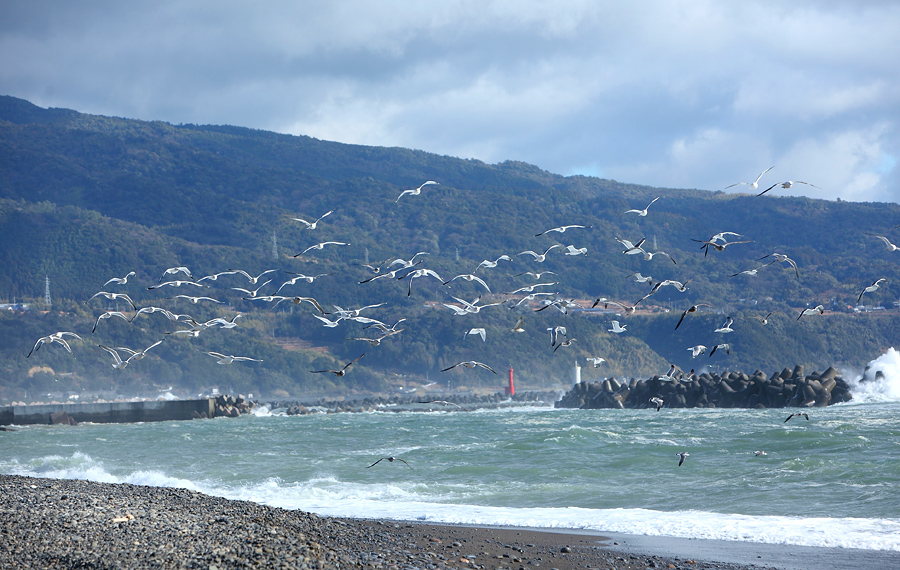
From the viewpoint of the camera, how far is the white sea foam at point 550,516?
12203 mm

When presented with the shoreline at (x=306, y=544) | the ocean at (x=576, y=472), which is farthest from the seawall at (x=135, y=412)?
the shoreline at (x=306, y=544)

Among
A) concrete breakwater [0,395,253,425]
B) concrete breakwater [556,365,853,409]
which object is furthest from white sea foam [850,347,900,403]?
concrete breakwater [0,395,253,425]

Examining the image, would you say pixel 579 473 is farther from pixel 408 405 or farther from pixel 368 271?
pixel 368 271

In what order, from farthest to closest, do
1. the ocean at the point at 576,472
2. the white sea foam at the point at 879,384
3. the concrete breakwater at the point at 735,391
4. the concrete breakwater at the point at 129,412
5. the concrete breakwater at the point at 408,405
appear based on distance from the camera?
the concrete breakwater at the point at 408,405 → the concrete breakwater at the point at 129,412 → the white sea foam at the point at 879,384 → the concrete breakwater at the point at 735,391 → the ocean at the point at 576,472

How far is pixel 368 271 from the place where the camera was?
146 metres

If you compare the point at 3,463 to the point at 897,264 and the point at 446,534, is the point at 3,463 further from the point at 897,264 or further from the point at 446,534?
the point at 897,264

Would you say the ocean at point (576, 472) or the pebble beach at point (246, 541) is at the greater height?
the pebble beach at point (246, 541)

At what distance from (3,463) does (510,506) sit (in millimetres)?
17536

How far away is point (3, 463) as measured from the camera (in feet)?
83.7

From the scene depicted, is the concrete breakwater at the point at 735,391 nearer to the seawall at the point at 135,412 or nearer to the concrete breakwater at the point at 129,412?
A: the concrete breakwater at the point at 129,412

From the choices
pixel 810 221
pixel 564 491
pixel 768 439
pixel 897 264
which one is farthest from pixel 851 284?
pixel 564 491

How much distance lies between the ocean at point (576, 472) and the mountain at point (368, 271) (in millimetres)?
56185

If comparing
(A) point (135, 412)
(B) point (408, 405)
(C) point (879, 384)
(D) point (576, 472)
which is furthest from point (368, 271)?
(D) point (576, 472)

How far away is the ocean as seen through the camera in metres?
14.0
